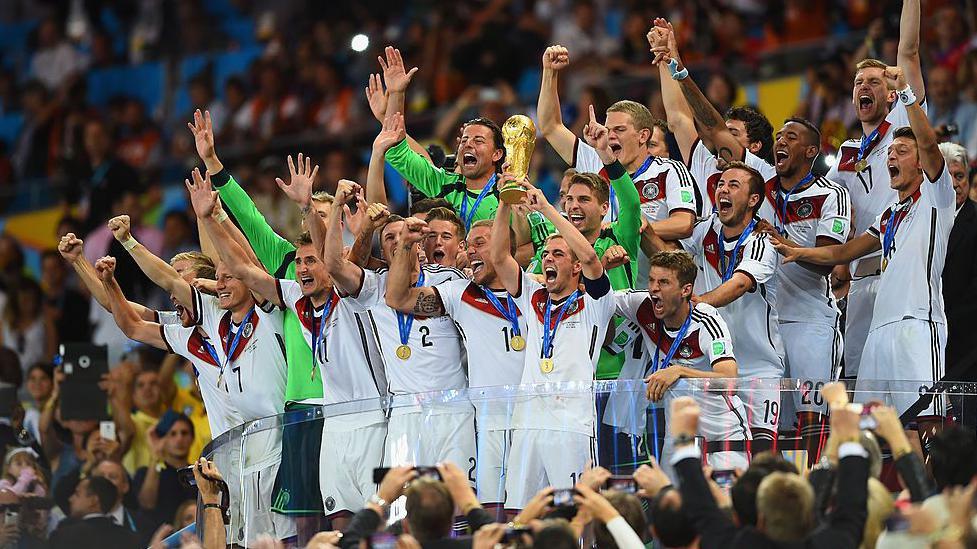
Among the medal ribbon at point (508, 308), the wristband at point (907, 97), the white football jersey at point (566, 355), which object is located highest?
the wristband at point (907, 97)

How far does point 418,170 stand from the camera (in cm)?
1100

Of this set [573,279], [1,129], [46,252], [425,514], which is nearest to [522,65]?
[46,252]

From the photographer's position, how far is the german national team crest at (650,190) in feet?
34.9

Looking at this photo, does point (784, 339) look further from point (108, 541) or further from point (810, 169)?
point (108, 541)

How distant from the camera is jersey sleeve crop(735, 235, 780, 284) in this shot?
9.82 m

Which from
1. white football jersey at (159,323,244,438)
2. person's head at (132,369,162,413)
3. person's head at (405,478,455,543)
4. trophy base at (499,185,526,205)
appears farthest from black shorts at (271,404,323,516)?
person's head at (132,369,162,413)

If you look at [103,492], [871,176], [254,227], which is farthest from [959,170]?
[103,492]

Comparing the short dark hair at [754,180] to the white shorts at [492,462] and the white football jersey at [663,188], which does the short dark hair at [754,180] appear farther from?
the white shorts at [492,462]

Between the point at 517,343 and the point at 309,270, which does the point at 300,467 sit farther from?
the point at 517,343

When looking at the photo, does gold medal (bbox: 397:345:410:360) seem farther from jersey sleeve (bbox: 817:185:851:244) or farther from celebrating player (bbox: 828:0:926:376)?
celebrating player (bbox: 828:0:926:376)

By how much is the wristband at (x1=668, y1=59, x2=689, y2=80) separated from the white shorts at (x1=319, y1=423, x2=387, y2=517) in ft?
10.2

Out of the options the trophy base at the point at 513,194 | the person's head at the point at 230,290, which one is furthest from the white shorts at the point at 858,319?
the person's head at the point at 230,290

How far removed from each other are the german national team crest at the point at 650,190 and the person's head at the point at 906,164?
4.83 feet

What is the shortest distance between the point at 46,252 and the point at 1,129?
4.62 meters
